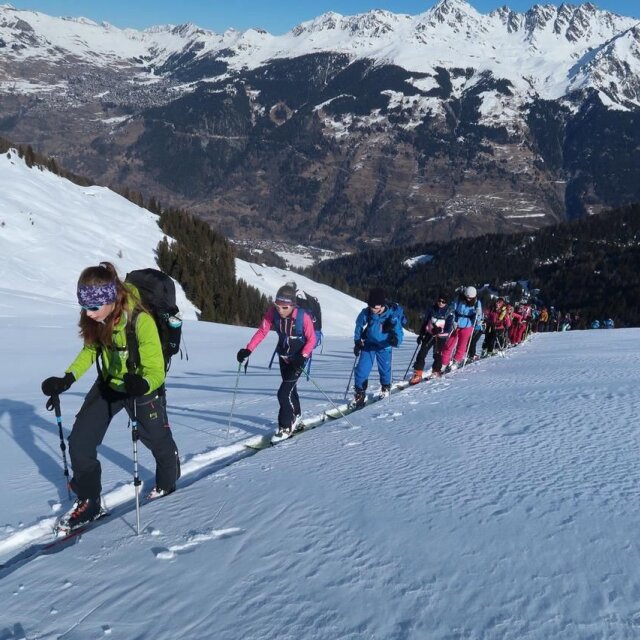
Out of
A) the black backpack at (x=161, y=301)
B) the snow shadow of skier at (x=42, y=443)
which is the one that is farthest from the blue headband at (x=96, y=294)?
the snow shadow of skier at (x=42, y=443)

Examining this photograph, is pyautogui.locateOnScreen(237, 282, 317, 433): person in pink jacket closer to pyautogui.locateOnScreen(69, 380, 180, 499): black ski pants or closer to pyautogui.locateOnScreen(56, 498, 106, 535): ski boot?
pyautogui.locateOnScreen(69, 380, 180, 499): black ski pants

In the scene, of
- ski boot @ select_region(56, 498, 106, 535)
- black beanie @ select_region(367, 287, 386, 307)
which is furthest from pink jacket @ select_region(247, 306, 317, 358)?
ski boot @ select_region(56, 498, 106, 535)

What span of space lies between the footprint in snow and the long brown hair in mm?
1630

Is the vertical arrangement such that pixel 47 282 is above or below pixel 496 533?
above

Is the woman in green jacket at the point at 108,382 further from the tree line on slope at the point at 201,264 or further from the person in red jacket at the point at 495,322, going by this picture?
the tree line on slope at the point at 201,264

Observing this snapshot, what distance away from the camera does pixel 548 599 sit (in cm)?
285

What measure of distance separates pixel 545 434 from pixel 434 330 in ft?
21.5

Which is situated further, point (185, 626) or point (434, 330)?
point (434, 330)

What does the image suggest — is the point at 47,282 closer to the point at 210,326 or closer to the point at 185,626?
the point at 210,326

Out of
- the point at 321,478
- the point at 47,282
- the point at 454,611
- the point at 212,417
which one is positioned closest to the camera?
the point at 454,611

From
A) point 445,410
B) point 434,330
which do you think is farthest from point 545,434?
point 434,330

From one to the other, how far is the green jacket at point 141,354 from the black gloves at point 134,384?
4.0 inches

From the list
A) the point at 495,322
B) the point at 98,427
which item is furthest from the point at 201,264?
the point at 98,427

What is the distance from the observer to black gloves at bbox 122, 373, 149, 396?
13.7 ft
